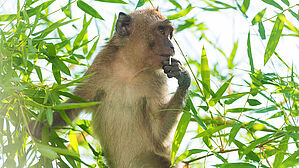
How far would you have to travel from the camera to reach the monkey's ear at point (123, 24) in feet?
17.0

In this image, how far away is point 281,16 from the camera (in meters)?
3.99

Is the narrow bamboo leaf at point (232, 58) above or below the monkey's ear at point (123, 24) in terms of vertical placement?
below

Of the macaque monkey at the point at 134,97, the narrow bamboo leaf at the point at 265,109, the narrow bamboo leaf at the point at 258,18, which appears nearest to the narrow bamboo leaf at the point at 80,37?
the macaque monkey at the point at 134,97

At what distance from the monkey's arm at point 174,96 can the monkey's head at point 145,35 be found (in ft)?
1.11

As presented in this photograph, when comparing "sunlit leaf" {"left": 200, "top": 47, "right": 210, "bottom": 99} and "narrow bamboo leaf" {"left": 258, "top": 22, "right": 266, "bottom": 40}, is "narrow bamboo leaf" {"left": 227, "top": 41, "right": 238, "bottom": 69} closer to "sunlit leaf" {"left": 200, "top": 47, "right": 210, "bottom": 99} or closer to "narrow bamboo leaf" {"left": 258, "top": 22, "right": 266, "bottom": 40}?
"sunlit leaf" {"left": 200, "top": 47, "right": 210, "bottom": 99}

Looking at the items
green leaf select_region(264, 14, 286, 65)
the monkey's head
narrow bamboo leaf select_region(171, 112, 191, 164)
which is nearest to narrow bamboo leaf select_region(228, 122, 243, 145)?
narrow bamboo leaf select_region(171, 112, 191, 164)

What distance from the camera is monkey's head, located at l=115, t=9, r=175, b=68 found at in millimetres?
4938

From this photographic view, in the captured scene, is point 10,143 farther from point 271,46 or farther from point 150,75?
point 271,46

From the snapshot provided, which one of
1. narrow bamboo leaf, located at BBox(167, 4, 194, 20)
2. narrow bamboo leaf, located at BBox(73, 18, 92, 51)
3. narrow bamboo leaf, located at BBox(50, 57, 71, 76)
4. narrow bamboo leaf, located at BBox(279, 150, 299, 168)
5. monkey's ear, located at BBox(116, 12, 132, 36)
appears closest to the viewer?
narrow bamboo leaf, located at BBox(279, 150, 299, 168)

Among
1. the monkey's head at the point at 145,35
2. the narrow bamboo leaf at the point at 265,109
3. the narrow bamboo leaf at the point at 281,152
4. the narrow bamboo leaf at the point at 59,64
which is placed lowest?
the narrow bamboo leaf at the point at 281,152

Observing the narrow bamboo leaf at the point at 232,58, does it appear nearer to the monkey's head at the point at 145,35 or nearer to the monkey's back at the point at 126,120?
the monkey's head at the point at 145,35

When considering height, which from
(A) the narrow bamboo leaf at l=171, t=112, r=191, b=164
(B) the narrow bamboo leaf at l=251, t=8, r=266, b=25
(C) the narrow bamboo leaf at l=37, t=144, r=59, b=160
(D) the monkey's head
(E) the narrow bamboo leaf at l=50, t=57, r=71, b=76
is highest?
(B) the narrow bamboo leaf at l=251, t=8, r=266, b=25

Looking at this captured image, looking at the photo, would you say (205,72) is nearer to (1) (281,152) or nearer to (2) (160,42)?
(2) (160,42)

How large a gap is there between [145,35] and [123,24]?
0.36 m
